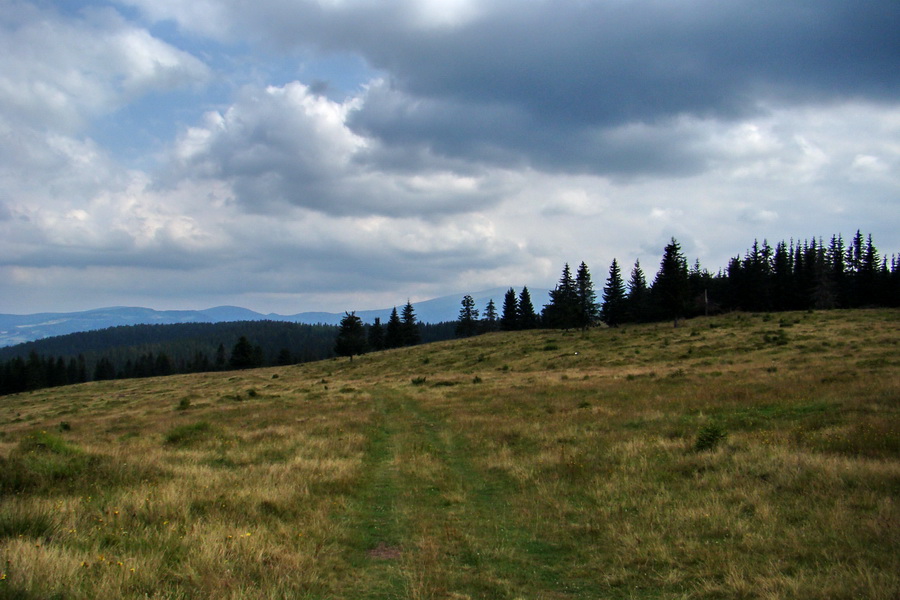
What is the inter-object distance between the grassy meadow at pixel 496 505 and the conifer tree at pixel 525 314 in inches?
3524

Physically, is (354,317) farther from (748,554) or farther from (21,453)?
(748,554)

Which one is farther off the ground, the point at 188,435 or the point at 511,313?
the point at 511,313

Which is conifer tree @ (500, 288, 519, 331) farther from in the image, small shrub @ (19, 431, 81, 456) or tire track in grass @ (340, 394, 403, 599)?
small shrub @ (19, 431, 81, 456)

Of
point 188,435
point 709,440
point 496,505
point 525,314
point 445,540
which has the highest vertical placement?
point 525,314

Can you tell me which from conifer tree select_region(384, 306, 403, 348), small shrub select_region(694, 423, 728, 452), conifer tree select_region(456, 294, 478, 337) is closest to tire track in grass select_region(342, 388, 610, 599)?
small shrub select_region(694, 423, 728, 452)

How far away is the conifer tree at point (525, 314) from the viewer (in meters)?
109

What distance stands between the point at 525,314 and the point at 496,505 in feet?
334

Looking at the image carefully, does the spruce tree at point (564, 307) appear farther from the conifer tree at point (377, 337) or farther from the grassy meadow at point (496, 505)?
the grassy meadow at point (496, 505)

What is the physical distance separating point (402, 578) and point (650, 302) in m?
89.4

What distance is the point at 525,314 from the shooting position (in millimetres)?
109938

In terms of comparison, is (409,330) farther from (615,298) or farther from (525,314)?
(615,298)

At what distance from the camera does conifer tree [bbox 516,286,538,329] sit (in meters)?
109

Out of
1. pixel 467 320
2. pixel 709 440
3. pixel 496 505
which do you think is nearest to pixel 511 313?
pixel 467 320

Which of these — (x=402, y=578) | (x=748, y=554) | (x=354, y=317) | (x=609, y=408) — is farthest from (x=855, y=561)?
(x=354, y=317)
